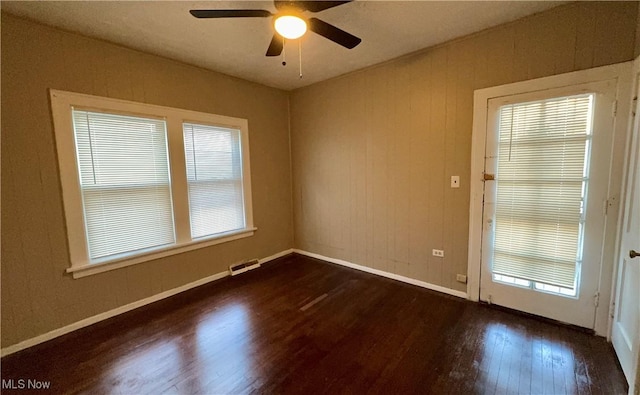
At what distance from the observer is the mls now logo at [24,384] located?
5.57 feet

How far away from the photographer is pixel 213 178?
10.9ft

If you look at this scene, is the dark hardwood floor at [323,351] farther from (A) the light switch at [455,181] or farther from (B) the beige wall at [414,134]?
(A) the light switch at [455,181]

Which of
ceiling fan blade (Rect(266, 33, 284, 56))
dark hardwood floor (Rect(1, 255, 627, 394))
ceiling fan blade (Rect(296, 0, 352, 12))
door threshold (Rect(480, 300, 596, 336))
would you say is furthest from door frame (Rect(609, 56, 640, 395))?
ceiling fan blade (Rect(266, 33, 284, 56))

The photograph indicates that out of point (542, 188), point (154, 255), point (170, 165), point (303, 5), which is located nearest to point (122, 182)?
point (170, 165)

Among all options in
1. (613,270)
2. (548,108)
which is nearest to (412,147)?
(548,108)

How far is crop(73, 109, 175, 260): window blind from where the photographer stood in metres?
2.37

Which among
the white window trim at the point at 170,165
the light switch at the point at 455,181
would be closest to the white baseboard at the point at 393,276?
the light switch at the point at 455,181

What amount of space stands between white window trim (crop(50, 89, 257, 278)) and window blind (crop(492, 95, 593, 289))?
3.03 m

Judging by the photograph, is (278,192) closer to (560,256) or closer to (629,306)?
(560,256)

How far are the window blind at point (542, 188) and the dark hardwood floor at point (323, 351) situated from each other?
523 mm

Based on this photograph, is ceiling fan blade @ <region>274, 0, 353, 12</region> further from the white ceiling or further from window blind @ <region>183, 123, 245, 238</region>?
window blind @ <region>183, 123, 245, 238</region>

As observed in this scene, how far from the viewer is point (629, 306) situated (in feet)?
5.65

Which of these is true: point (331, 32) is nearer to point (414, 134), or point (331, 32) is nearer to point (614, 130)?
point (414, 134)

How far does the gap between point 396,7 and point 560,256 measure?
2.45 meters
